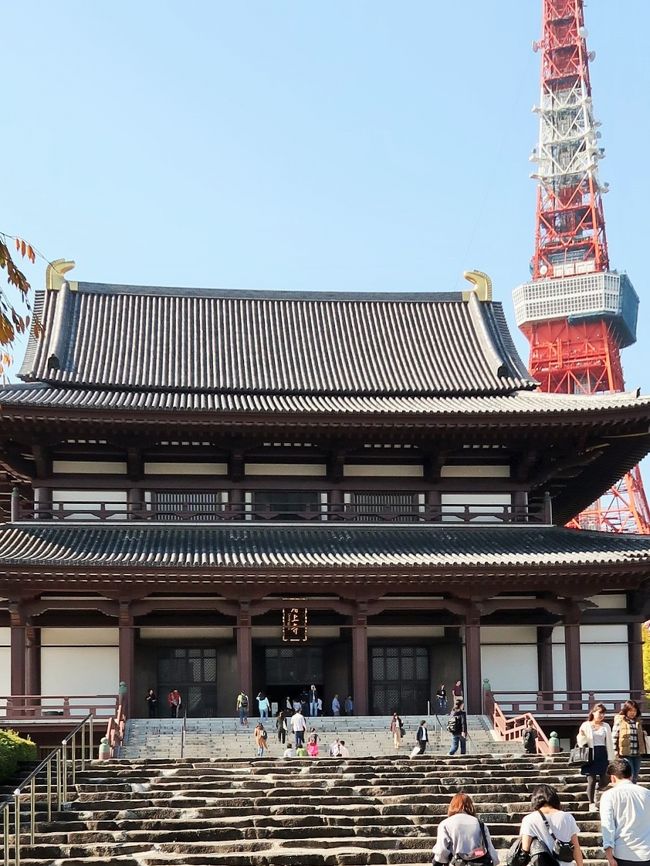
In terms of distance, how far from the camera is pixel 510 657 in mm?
34906

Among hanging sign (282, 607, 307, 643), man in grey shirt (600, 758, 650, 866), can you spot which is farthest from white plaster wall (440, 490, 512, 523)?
man in grey shirt (600, 758, 650, 866)

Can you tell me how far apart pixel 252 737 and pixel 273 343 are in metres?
15.8

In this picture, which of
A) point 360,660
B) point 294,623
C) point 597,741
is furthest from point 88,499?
point 597,741

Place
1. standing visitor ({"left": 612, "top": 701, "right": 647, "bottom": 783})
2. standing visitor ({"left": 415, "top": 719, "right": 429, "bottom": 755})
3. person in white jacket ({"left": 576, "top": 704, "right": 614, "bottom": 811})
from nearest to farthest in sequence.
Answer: standing visitor ({"left": 612, "top": 701, "right": 647, "bottom": 783}), person in white jacket ({"left": 576, "top": 704, "right": 614, "bottom": 811}), standing visitor ({"left": 415, "top": 719, "right": 429, "bottom": 755})

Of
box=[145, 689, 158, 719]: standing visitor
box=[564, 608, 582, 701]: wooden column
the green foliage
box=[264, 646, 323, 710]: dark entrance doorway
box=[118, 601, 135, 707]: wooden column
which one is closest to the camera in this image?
the green foliage

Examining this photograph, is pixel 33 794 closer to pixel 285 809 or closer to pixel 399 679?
pixel 285 809

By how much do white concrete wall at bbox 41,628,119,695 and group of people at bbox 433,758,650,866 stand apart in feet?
72.0

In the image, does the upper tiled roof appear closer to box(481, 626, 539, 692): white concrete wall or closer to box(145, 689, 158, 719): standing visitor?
box(481, 626, 539, 692): white concrete wall

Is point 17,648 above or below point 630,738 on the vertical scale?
above

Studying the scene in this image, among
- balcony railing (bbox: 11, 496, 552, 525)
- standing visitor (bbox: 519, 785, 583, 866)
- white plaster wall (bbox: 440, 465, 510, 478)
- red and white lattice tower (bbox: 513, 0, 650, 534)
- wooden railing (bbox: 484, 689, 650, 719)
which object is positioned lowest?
wooden railing (bbox: 484, 689, 650, 719)

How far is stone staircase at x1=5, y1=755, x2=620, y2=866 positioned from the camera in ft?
62.7

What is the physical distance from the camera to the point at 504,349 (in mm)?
42188

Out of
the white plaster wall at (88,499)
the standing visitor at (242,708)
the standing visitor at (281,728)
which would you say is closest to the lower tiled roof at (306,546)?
the white plaster wall at (88,499)

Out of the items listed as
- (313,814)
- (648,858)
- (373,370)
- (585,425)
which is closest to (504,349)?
(373,370)
